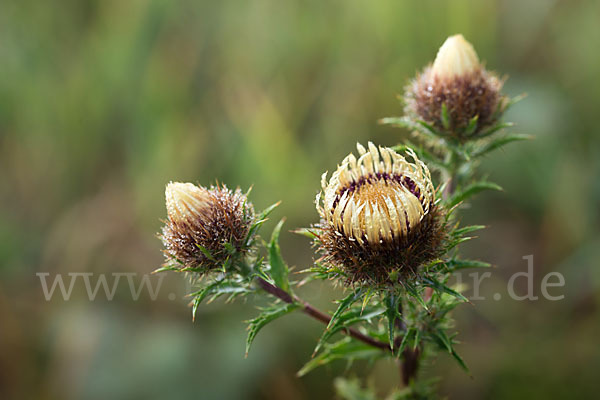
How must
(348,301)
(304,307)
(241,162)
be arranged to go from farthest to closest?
(241,162) < (304,307) < (348,301)

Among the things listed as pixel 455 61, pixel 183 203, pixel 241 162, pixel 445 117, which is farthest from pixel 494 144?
pixel 241 162

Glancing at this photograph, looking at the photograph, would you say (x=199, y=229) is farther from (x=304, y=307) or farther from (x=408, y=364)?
(x=408, y=364)

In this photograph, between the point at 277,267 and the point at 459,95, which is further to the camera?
the point at 459,95

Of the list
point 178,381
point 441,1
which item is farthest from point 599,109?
point 178,381

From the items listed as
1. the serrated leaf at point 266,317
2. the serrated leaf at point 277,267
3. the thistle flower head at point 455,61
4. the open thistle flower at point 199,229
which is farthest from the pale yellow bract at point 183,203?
the thistle flower head at point 455,61

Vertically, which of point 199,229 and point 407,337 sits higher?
point 199,229

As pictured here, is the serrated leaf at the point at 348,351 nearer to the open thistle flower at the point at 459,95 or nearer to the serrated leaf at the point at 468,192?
the serrated leaf at the point at 468,192

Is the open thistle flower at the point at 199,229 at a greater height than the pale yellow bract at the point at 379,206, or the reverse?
the open thistle flower at the point at 199,229

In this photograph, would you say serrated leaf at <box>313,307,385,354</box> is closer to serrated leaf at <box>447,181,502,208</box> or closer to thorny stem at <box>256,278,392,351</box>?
thorny stem at <box>256,278,392,351</box>

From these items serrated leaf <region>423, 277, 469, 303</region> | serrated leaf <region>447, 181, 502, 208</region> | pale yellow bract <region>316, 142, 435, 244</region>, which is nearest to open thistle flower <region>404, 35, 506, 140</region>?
serrated leaf <region>447, 181, 502, 208</region>
